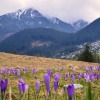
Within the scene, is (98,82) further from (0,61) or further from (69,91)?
(0,61)

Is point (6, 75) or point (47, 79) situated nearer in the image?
point (47, 79)

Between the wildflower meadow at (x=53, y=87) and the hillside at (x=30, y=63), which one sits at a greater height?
the hillside at (x=30, y=63)

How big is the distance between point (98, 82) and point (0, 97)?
8942mm

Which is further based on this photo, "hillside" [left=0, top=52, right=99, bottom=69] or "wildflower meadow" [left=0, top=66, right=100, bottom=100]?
"hillside" [left=0, top=52, right=99, bottom=69]

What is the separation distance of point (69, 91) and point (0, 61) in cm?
2461

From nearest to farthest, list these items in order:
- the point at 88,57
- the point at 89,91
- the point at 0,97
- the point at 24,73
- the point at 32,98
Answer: the point at 89,91 < the point at 0,97 < the point at 32,98 < the point at 24,73 < the point at 88,57

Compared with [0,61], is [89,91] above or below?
below

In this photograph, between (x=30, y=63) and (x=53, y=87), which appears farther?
(x=30, y=63)

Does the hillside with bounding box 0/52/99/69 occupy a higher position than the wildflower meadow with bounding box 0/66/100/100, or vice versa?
the hillside with bounding box 0/52/99/69

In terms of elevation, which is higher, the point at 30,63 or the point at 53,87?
the point at 30,63

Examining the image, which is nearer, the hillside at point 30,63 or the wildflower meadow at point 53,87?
the wildflower meadow at point 53,87

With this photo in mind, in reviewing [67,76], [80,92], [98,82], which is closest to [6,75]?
[67,76]

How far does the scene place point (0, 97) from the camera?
2783 mm

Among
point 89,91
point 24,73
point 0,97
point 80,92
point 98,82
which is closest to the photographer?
point 89,91
